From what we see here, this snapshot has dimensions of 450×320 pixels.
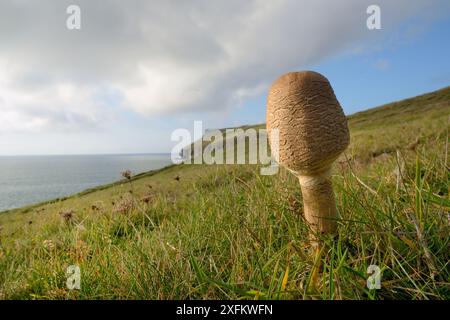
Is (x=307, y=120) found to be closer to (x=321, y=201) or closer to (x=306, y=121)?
(x=306, y=121)

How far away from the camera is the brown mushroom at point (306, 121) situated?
1.67 m

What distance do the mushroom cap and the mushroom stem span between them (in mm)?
158

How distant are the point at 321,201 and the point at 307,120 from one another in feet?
2.01

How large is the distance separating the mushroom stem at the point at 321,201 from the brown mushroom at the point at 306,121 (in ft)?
0.26

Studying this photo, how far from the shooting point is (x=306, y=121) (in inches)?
65.5

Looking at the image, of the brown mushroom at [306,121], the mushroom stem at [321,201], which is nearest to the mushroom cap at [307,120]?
the brown mushroom at [306,121]

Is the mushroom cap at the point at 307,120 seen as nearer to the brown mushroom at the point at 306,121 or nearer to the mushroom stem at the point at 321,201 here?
the brown mushroom at the point at 306,121

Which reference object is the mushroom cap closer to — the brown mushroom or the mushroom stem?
the brown mushroom

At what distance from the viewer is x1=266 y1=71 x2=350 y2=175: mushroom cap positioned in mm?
1668
